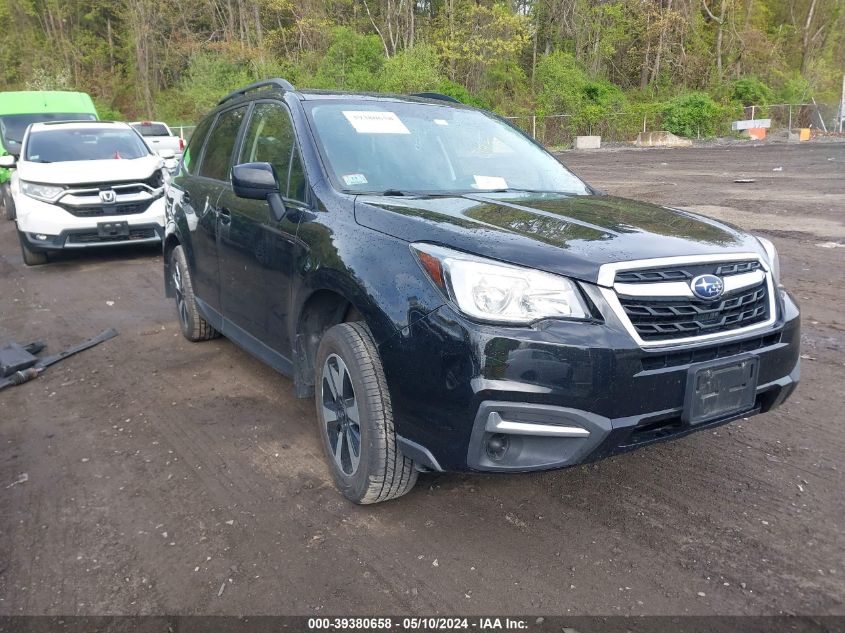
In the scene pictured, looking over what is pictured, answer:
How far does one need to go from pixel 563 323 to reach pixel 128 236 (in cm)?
785

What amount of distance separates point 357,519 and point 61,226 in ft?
23.5

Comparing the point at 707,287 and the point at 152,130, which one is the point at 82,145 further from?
the point at 152,130

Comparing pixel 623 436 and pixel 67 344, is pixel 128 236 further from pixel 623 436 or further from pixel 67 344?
pixel 623 436

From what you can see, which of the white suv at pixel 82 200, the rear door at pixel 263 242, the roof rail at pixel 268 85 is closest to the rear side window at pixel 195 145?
the roof rail at pixel 268 85

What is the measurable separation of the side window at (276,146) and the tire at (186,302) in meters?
1.38

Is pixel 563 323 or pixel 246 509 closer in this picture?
pixel 563 323

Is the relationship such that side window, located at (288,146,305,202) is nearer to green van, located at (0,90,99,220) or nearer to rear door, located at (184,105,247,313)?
rear door, located at (184,105,247,313)

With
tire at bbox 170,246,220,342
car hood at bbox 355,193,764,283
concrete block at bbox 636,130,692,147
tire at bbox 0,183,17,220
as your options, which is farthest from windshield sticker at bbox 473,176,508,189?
concrete block at bbox 636,130,692,147

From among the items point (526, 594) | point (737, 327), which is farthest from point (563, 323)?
point (526, 594)

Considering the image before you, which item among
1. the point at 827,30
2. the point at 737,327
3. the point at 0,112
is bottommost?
the point at 737,327

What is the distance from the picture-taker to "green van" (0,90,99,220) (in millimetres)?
14039

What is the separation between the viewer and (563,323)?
243 cm

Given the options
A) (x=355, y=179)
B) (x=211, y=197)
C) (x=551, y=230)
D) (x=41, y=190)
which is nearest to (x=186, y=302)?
(x=211, y=197)

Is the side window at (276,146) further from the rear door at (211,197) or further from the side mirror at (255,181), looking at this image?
the rear door at (211,197)
